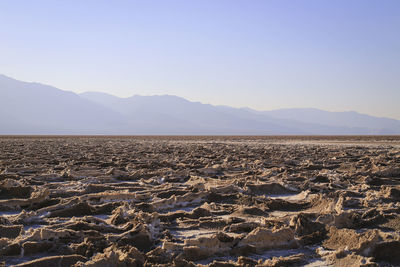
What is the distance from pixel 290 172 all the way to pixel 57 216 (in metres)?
4.48

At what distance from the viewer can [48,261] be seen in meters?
2.40

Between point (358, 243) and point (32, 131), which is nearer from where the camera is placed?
point (358, 243)

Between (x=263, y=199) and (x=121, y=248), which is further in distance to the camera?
(x=263, y=199)

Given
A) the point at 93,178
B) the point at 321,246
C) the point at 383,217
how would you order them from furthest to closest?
the point at 93,178, the point at 383,217, the point at 321,246

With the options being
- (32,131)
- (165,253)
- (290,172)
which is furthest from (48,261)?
(32,131)

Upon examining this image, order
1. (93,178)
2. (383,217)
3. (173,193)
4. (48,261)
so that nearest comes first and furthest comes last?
(48,261)
(383,217)
(173,193)
(93,178)

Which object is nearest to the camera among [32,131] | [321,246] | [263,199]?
[321,246]

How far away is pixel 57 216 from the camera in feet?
12.0

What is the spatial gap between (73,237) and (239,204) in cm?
197

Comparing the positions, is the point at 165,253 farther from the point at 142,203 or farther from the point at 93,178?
the point at 93,178

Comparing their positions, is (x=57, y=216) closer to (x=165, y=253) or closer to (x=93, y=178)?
(x=165, y=253)

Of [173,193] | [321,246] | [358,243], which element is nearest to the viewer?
[358,243]

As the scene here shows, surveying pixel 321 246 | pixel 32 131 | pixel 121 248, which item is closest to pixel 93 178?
pixel 121 248

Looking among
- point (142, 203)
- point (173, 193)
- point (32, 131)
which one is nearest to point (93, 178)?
point (173, 193)
